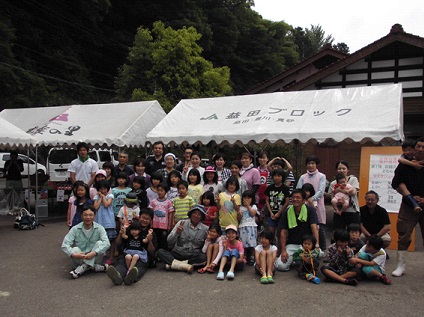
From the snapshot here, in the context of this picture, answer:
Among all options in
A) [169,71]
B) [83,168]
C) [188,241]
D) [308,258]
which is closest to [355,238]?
[308,258]

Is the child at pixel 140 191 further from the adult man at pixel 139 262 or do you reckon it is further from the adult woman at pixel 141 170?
the adult man at pixel 139 262

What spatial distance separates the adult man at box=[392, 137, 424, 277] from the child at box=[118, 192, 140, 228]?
362 cm

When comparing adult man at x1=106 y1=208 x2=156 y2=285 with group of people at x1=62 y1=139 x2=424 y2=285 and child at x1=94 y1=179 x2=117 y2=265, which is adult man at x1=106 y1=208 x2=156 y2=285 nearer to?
group of people at x1=62 y1=139 x2=424 y2=285

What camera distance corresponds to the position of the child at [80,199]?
598 centimetres

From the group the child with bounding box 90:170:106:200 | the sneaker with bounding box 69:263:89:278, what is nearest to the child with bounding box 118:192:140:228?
the child with bounding box 90:170:106:200

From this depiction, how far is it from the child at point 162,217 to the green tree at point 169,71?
9952 mm

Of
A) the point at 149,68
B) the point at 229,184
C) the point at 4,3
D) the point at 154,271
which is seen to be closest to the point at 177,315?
the point at 154,271

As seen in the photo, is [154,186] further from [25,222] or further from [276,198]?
[25,222]

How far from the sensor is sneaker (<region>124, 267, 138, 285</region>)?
495 cm

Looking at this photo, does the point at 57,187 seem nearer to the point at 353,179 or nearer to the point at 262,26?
the point at 353,179

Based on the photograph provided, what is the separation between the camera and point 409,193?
5.04m

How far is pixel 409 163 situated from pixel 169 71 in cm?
1241

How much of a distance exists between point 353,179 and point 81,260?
175 inches

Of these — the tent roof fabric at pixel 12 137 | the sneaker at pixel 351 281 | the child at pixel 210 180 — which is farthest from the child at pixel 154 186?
the tent roof fabric at pixel 12 137
